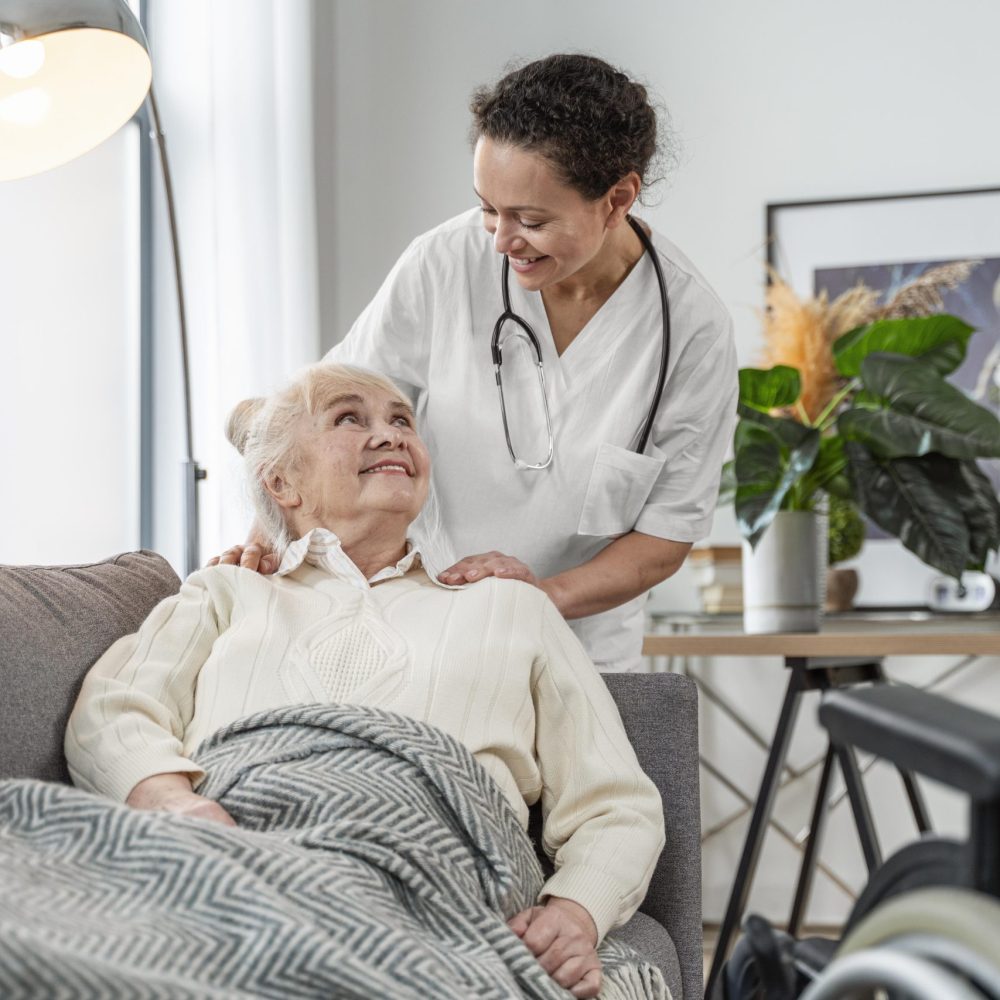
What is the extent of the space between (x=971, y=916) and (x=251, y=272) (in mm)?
2415

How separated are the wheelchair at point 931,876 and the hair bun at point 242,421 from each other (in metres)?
1.13

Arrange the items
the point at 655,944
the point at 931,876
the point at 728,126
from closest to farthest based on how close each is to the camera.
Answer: the point at 931,876
the point at 655,944
the point at 728,126

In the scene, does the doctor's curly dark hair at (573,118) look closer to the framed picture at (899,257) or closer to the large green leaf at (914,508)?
the large green leaf at (914,508)

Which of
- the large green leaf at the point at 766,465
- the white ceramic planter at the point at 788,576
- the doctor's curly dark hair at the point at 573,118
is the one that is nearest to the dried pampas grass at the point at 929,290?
the large green leaf at the point at 766,465

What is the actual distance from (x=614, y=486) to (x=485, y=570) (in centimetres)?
32

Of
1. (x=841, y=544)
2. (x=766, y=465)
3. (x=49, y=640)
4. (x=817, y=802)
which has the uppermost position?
(x=49, y=640)

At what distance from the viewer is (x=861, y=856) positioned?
315 cm

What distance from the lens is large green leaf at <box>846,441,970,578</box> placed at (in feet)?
8.66

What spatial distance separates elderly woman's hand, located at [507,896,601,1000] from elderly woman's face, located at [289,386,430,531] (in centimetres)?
55

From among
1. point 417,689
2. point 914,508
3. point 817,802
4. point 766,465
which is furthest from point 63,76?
point 817,802

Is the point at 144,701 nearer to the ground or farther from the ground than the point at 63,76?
nearer to the ground

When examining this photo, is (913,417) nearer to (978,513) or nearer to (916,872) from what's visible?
(978,513)

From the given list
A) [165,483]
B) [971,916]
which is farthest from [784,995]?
[165,483]

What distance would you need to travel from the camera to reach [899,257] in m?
3.21
